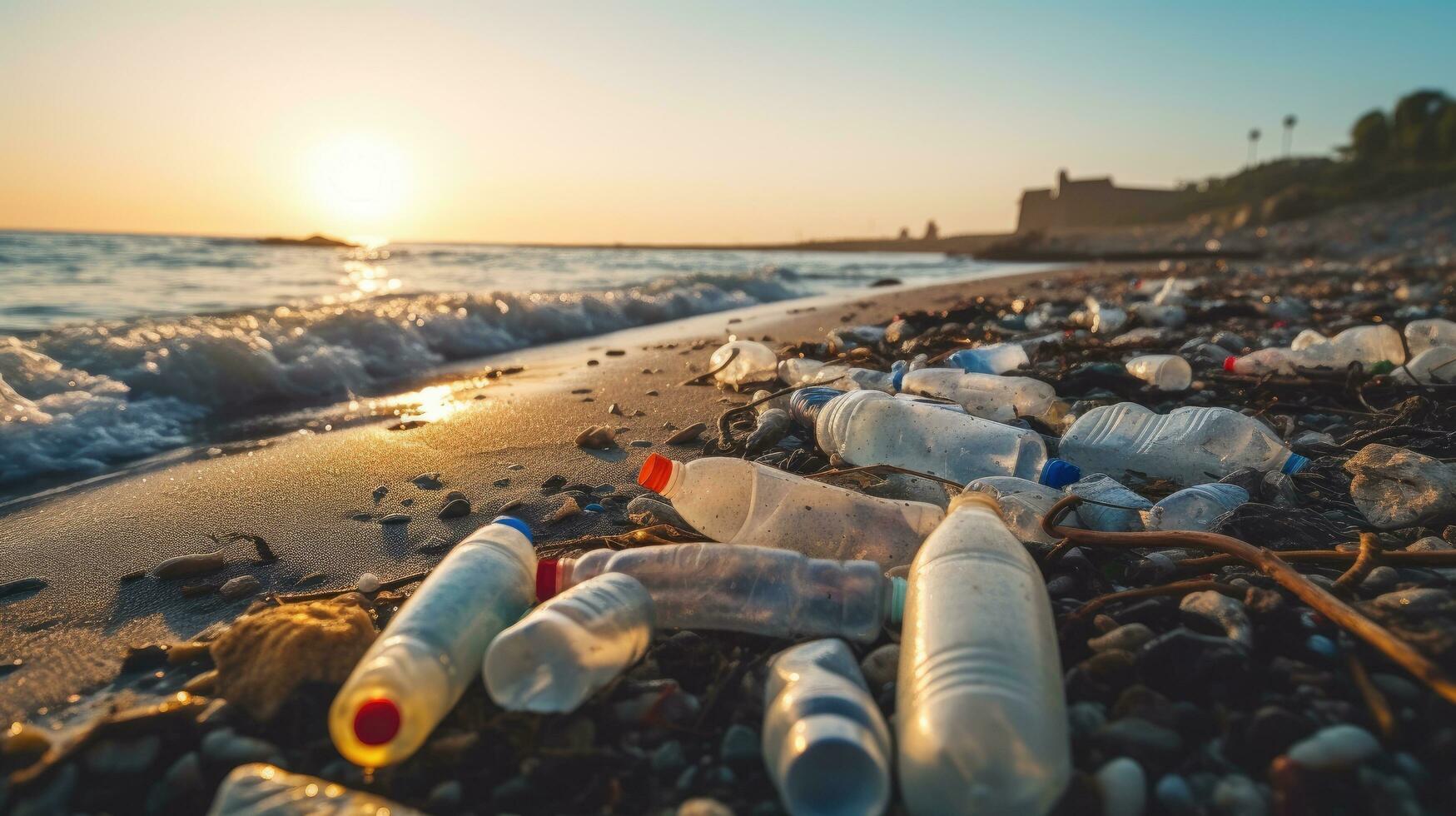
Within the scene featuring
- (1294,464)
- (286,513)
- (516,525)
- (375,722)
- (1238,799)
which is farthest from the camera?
(286,513)

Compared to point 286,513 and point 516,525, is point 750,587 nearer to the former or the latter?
point 516,525

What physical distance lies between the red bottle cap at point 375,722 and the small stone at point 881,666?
754 millimetres

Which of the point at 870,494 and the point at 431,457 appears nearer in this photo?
the point at 870,494

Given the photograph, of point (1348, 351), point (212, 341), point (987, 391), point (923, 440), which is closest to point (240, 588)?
point (923, 440)

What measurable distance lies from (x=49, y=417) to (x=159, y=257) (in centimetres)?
1712

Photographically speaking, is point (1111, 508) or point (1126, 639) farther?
point (1111, 508)

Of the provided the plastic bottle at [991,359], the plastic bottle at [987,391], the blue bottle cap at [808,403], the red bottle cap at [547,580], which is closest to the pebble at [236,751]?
the red bottle cap at [547,580]

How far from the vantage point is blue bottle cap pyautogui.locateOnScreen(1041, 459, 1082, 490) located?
6.41ft

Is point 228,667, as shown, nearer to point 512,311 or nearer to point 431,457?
point 431,457

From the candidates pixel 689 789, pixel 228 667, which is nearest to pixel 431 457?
pixel 228 667

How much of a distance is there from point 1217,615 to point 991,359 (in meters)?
2.58

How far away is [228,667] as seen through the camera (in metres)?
1.34

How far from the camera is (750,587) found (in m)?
1.55

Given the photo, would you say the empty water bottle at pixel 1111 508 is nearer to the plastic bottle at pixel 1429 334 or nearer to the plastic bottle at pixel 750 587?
the plastic bottle at pixel 750 587
